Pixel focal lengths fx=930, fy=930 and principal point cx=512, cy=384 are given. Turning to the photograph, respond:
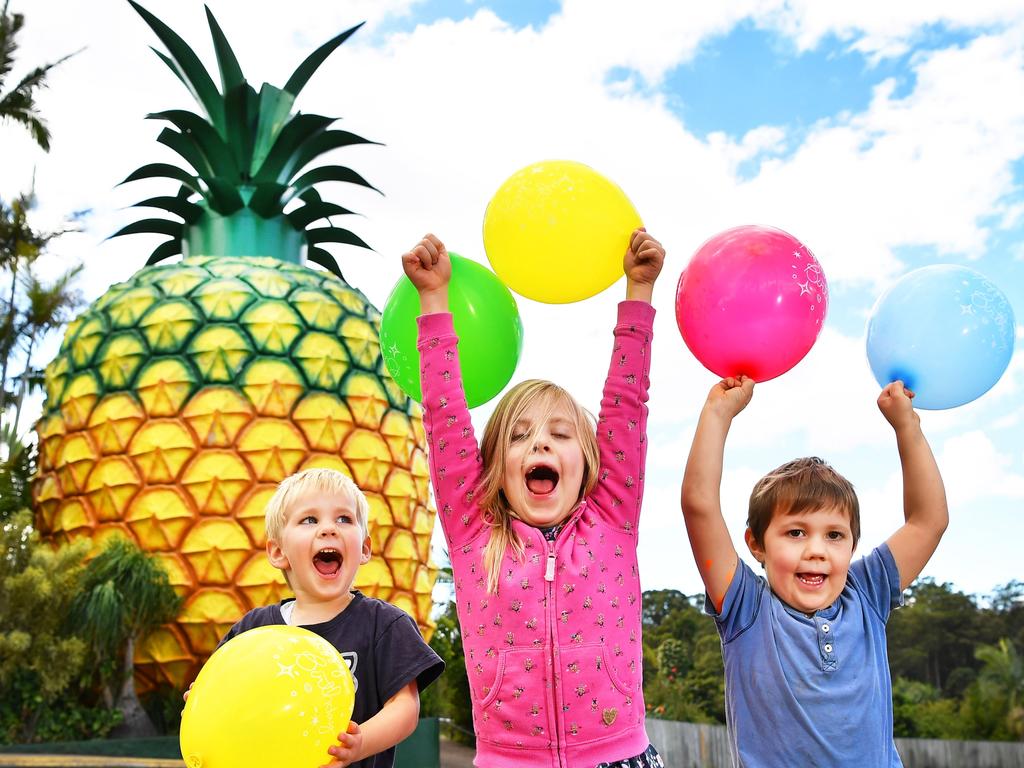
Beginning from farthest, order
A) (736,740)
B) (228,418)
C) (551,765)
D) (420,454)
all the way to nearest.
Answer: (420,454) < (228,418) < (736,740) < (551,765)

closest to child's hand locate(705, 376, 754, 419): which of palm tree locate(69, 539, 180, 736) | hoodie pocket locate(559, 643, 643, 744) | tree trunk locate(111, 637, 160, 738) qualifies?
hoodie pocket locate(559, 643, 643, 744)

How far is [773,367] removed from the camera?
2.72 m

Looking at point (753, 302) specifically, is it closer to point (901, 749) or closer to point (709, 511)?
point (709, 511)

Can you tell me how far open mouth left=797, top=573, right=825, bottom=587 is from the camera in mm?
2498

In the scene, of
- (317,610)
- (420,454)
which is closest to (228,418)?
(420,454)

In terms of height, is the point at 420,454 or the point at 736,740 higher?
the point at 420,454

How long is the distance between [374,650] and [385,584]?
5255 millimetres

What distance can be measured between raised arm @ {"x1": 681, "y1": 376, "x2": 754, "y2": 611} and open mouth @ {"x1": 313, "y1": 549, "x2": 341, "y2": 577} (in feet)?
3.13

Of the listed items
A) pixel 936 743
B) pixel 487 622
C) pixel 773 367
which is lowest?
pixel 936 743

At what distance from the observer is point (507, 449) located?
249 centimetres

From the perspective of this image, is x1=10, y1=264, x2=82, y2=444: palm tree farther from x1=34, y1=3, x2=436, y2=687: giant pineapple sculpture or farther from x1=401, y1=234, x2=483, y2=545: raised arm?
x1=401, y1=234, x2=483, y2=545: raised arm

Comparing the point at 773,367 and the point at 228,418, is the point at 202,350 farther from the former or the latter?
the point at 773,367

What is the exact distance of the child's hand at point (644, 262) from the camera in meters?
2.64

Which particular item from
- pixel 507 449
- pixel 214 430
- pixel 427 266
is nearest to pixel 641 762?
pixel 507 449
